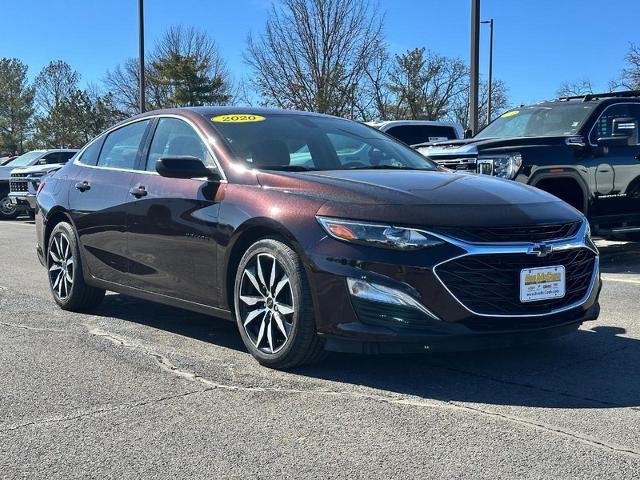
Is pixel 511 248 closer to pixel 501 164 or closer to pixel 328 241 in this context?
pixel 328 241

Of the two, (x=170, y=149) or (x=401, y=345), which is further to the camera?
(x=170, y=149)

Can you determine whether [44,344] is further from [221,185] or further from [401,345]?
[401,345]

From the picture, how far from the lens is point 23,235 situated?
47.8 feet

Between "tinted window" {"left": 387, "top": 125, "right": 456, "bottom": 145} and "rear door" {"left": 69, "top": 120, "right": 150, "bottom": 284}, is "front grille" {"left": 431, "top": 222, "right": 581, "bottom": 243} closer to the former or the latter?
"rear door" {"left": 69, "top": 120, "right": 150, "bottom": 284}

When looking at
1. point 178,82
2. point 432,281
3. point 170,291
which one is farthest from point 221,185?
point 178,82

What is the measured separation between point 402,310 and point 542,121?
6.46 metres

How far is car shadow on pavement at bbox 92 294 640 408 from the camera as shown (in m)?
3.90

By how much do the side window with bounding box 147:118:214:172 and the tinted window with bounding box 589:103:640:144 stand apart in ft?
18.1

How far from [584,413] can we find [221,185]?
2.50 m

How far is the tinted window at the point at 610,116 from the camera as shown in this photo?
9016mm

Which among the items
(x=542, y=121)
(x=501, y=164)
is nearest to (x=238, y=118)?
(x=501, y=164)

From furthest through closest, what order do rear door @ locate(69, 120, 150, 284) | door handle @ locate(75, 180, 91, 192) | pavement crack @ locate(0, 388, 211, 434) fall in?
door handle @ locate(75, 180, 91, 192), rear door @ locate(69, 120, 150, 284), pavement crack @ locate(0, 388, 211, 434)

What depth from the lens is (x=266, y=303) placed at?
4367 mm

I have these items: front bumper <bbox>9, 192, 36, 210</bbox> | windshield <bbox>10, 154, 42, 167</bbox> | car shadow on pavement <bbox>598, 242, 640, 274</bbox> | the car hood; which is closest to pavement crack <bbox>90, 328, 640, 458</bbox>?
the car hood
